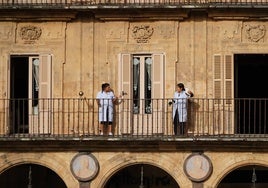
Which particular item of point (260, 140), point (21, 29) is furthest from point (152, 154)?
point (21, 29)

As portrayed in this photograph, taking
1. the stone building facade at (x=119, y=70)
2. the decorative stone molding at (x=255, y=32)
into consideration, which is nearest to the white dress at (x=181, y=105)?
the stone building facade at (x=119, y=70)

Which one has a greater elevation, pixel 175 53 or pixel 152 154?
pixel 175 53

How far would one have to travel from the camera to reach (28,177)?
33.9 m

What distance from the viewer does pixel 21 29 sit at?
31.8 m

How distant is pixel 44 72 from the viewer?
104 feet

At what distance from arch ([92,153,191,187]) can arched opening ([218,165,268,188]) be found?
3262 millimetres

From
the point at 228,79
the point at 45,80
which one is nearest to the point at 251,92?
the point at 228,79

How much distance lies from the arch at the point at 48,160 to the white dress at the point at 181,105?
3.35 m

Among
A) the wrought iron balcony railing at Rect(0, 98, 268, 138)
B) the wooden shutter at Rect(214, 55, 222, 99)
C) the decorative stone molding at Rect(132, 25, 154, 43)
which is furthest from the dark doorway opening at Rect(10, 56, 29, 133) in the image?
the wooden shutter at Rect(214, 55, 222, 99)

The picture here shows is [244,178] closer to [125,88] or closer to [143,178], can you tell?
[143,178]

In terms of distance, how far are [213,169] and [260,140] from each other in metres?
1.56

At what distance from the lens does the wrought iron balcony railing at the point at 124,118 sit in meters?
31.1

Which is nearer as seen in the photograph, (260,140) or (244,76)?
(260,140)

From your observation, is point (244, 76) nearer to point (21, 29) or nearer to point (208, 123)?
point (208, 123)
